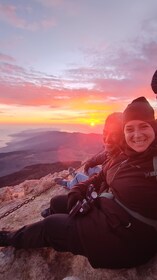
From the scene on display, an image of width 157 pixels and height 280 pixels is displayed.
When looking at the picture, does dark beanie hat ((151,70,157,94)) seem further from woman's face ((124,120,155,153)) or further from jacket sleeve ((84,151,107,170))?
jacket sleeve ((84,151,107,170))

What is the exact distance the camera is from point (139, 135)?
4.25 meters

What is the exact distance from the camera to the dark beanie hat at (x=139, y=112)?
4.38m

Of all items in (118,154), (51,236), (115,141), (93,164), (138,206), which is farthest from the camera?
(93,164)

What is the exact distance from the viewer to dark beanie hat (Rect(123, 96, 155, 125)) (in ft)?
14.4

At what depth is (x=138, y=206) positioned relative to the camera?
4.02 meters

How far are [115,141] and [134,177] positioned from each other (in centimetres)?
172

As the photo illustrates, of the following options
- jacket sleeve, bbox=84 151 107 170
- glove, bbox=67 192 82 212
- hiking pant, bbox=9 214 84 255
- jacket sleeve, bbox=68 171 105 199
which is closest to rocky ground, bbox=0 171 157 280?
hiking pant, bbox=9 214 84 255

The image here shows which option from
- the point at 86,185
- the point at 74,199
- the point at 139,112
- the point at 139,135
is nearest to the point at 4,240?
the point at 74,199

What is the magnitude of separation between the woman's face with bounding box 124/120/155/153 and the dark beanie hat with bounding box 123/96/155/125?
3.1 inches

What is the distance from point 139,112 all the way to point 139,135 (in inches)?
15.4

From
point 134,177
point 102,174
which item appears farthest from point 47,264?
point 134,177

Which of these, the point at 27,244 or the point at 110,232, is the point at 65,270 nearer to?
the point at 27,244

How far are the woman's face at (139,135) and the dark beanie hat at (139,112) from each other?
8 cm

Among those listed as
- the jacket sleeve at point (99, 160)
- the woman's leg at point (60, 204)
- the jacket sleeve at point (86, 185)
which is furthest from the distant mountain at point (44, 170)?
the jacket sleeve at point (86, 185)
